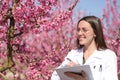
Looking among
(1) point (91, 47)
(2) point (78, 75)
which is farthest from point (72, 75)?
(1) point (91, 47)

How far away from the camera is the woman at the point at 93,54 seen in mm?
2962

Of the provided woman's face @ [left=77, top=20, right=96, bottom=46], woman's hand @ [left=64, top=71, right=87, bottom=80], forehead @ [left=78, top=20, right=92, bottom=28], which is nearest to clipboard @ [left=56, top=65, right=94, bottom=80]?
woman's hand @ [left=64, top=71, right=87, bottom=80]

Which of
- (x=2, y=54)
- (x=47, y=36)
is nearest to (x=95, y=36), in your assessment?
(x=2, y=54)

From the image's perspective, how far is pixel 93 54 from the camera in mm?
3131

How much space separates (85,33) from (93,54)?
206mm

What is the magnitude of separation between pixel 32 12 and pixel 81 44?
3.61m

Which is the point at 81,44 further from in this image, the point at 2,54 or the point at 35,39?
the point at 35,39

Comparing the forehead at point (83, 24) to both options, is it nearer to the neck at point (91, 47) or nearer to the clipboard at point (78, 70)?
the neck at point (91, 47)

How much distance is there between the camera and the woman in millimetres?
2962

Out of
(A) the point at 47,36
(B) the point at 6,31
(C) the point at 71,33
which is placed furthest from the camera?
(A) the point at 47,36

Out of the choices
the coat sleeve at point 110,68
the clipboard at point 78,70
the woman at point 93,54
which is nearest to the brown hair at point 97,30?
the woman at point 93,54

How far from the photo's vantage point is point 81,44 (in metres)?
3.15

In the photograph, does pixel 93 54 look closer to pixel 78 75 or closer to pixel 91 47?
pixel 91 47

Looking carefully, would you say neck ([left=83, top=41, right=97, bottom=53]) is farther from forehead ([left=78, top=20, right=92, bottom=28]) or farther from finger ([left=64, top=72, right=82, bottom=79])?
finger ([left=64, top=72, right=82, bottom=79])
